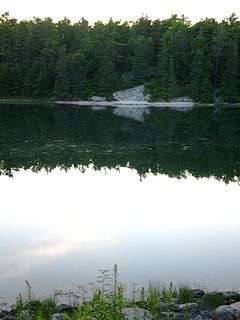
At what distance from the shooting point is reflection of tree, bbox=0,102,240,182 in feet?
103

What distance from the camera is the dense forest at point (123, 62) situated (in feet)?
318

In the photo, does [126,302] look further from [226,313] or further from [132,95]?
[132,95]

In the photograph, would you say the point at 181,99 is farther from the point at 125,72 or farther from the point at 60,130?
the point at 60,130

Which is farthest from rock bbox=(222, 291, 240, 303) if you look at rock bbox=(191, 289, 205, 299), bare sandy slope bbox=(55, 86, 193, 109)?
bare sandy slope bbox=(55, 86, 193, 109)

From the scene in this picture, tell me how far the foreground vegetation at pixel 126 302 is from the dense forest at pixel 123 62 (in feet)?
276

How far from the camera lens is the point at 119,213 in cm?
Result: 1966

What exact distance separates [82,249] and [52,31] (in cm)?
10112

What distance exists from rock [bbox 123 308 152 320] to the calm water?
3299mm

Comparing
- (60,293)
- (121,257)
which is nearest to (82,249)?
(121,257)

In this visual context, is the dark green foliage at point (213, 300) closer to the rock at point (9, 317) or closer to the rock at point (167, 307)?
the rock at point (167, 307)

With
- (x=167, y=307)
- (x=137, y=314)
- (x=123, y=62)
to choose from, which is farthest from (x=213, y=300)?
(x=123, y=62)

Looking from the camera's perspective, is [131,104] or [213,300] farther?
[131,104]

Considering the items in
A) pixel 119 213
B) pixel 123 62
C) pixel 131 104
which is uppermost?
pixel 123 62

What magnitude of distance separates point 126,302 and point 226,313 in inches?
69.6
